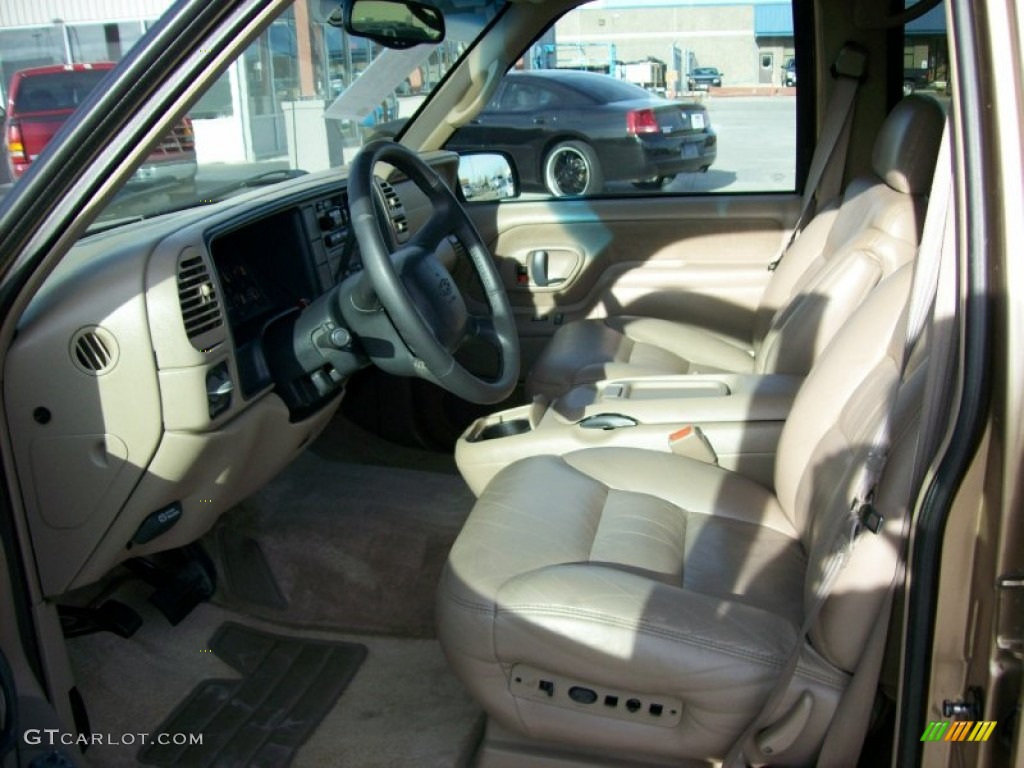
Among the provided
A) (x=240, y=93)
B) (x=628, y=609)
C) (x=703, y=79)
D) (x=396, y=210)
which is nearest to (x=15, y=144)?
(x=240, y=93)

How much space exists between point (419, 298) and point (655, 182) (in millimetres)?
2076

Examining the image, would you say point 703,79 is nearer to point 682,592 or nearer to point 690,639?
point 682,592

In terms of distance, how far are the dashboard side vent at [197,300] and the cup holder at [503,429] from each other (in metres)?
0.69

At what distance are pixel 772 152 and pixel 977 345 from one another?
2.63 meters

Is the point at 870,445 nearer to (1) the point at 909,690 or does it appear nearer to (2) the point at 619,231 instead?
(1) the point at 909,690

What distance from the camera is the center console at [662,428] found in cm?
220

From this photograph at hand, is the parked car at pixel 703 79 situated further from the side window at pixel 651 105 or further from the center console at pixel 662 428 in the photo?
the center console at pixel 662 428

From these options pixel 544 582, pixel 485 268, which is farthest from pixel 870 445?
pixel 485 268

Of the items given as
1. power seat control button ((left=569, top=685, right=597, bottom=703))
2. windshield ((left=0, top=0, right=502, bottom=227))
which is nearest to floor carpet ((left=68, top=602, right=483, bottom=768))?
power seat control button ((left=569, top=685, right=597, bottom=703))

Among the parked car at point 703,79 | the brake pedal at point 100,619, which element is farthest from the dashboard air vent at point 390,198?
the parked car at point 703,79

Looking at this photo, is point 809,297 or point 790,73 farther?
point 790,73

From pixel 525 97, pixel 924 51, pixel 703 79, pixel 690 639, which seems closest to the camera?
pixel 690 639

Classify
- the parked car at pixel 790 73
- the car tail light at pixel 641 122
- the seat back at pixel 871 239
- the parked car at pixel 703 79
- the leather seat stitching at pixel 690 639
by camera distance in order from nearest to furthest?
the leather seat stitching at pixel 690 639 → the seat back at pixel 871 239 → the parked car at pixel 790 73 → the car tail light at pixel 641 122 → the parked car at pixel 703 79

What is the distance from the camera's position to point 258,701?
2141mm
